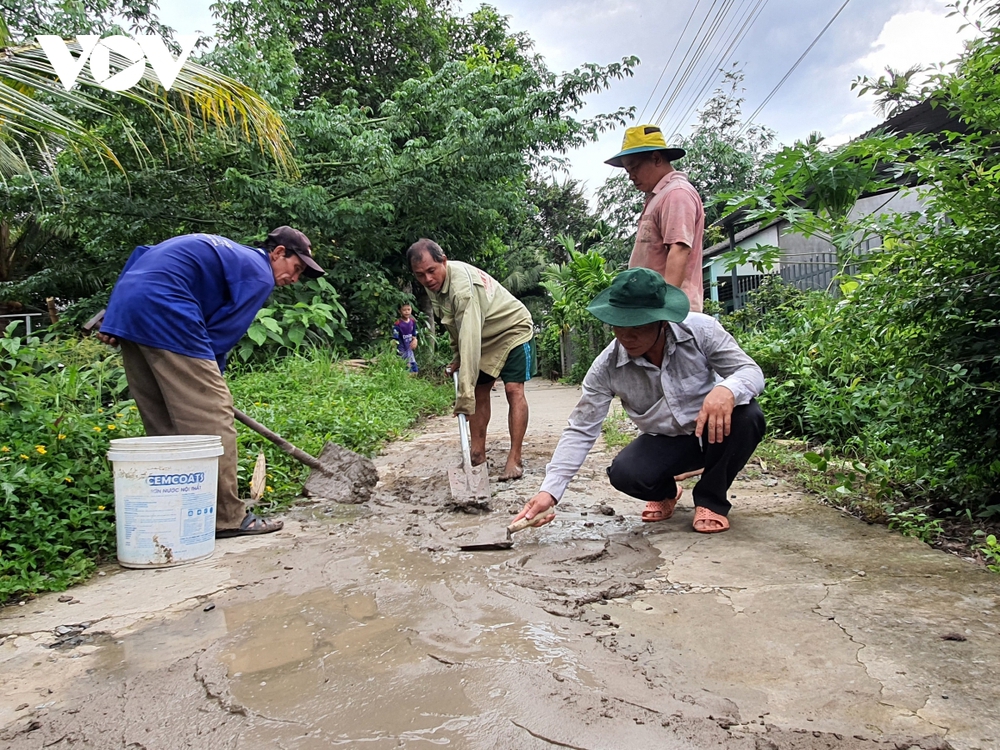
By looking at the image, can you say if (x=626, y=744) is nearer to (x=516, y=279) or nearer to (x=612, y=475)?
(x=612, y=475)

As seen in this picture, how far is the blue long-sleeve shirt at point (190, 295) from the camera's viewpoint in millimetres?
2875

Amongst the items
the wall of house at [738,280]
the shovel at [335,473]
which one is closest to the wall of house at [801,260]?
the wall of house at [738,280]

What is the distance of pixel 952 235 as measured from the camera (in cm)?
245

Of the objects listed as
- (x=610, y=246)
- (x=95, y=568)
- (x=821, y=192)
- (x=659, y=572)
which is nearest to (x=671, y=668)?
(x=659, y=572)

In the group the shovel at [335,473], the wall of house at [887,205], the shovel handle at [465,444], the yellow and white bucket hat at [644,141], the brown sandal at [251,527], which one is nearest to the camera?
the brown sandal at [251,527]

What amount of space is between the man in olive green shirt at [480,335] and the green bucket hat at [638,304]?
4.97 feet

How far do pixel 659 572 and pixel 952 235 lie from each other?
162cm

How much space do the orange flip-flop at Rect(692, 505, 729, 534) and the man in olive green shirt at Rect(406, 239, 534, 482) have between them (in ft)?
4.90

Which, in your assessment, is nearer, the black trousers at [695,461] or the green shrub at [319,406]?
the black trousers at [695,461]

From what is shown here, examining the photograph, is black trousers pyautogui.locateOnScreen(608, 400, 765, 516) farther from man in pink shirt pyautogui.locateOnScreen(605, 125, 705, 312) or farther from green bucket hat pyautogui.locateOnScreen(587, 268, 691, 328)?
man in pink shirt pyautogui.locateOnScreen(605, 125, 705, 312)

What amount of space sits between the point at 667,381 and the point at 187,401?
205cm

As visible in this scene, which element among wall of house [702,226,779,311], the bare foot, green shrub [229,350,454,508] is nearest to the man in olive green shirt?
the bare foot

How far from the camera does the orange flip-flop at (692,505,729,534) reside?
105 inches
